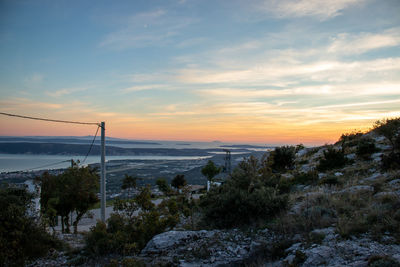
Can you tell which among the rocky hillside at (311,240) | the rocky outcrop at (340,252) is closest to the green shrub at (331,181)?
the rocky hillside at (311,240)

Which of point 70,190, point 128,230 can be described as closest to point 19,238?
point 128,230

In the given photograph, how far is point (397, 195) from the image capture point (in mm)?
7129

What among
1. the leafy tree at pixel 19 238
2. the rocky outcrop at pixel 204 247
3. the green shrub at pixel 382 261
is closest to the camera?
the green shrub at pixel 382 261

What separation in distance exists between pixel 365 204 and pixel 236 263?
14.0 ft

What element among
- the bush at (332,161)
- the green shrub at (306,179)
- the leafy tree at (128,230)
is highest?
the bush at (332,161)

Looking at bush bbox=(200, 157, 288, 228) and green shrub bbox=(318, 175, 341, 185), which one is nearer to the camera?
bush bbox=(200, 157, 288, 228)

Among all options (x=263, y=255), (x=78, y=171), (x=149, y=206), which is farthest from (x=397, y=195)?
(x=78, y=171)

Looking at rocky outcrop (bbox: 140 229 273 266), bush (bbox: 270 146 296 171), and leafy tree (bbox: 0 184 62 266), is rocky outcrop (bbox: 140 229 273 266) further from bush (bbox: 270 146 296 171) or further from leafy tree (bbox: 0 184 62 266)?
bush (bbox: 270 146 296 171)

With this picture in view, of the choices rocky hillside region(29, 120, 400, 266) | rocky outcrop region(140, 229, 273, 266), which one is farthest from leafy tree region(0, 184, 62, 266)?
rocky outcrop region(140, 229, 273, 266)

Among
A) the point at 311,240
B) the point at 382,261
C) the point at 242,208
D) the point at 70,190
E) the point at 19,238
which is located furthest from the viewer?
the point at 70,190

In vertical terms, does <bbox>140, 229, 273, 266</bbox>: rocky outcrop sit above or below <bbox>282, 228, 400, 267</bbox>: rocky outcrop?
below

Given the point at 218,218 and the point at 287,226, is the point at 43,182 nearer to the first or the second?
the point at 218,218

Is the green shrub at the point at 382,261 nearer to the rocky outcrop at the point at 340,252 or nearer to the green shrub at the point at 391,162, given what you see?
the rocky outcrop at the point at 340,252

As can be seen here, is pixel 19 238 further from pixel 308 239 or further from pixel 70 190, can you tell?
pixel 308 239
